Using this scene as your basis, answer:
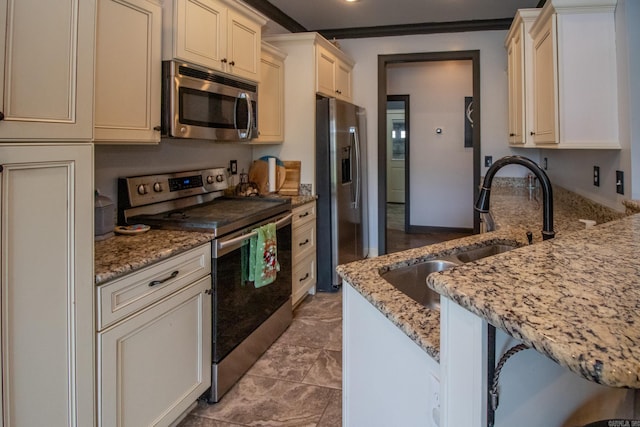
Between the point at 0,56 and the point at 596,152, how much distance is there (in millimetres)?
2835

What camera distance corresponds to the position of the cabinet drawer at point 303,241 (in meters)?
3.39

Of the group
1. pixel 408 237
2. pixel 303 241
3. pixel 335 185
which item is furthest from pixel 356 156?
pixel 408 237

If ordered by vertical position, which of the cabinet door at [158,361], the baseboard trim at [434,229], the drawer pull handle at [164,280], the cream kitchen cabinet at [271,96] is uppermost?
the cream kitchen cabinet at [271,96]

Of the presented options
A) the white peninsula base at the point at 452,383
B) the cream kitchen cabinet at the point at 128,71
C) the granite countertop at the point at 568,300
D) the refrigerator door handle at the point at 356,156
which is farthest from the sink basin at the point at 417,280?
the refrigerator door handle at the point at 356,156

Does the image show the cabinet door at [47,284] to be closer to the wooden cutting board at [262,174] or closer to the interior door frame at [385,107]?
the wooden cutting board at [262,174]

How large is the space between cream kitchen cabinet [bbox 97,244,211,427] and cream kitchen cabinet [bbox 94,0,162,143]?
2.06 ft

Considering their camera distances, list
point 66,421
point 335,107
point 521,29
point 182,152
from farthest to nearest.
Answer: point 335,107 < point 521,29 < point 182,152 < point 66,421

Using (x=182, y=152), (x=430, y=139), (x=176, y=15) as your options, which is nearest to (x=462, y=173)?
(x=430, y=139)

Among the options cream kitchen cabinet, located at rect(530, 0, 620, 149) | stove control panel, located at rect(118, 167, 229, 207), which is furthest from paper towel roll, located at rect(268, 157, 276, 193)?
cream kitchen cabinet, located at rect(530, 0, 620, 149)

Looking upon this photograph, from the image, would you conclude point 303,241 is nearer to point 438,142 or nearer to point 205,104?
Answer: point 205,104

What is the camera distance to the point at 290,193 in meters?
3.81

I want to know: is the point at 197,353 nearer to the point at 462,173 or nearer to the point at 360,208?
the point at 360,208

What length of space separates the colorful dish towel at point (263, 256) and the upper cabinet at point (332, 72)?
1735mm

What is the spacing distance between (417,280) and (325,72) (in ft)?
9.36
